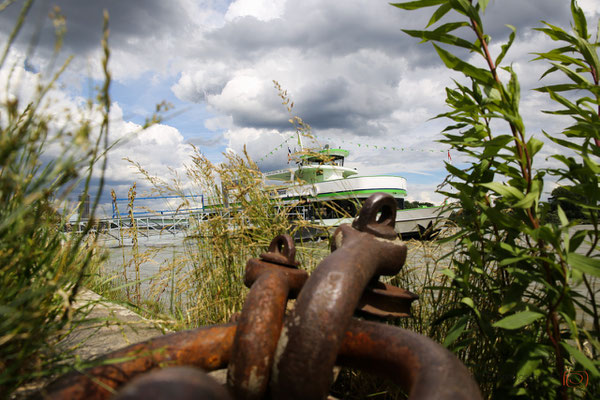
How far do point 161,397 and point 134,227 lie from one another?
360 cm

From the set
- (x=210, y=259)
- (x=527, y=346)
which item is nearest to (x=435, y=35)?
(x=527, y=346)

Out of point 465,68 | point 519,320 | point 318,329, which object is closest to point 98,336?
point 318,329

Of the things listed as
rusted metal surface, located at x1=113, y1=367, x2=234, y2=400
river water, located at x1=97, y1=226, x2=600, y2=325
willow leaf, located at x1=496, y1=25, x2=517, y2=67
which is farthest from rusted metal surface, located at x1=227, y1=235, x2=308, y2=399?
willow leaf, located at x1=496, y1=25, x2=517, y2=67

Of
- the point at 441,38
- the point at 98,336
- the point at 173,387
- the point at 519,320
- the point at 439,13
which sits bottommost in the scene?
the point at 98,336

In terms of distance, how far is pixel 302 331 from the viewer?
86 cm

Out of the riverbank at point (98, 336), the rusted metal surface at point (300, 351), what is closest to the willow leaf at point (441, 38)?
the rusted metal surface at point (300, 351)

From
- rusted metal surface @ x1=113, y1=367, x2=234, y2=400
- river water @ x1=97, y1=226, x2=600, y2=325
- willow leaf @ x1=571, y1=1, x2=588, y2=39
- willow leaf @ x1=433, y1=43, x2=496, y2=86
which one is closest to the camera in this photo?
rusted metal surface @ x1=113, y1=367, x2=234, y2=400

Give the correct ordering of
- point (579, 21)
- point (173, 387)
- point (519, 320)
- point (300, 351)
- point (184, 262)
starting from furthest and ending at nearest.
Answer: point (184, 262) < point (579, 21) < point (519, 320) < point (300, 351) < point (173, 387)

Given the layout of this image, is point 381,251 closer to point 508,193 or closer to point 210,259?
point 508,193

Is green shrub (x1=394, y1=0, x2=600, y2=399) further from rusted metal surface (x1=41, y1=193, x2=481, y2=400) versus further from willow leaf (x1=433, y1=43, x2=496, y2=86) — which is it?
rusted metal surface (x1=41, y1=193, x2=481, y2=400)

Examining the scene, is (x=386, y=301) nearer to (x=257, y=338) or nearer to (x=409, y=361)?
(x=409, y=361)

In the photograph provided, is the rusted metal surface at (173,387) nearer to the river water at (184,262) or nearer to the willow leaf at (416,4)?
the river water at (184,262)

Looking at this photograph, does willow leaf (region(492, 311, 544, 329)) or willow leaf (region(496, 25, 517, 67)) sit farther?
willow leaf (region(496, 25, 517, 67))

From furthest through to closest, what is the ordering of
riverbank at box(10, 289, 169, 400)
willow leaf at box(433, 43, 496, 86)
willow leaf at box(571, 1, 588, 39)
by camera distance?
willow leaf at box(571, 1, 588, 39) < willow leaf at box(433, 43, 496, 86) < riverbank at box(10, 289, 169, 400)
